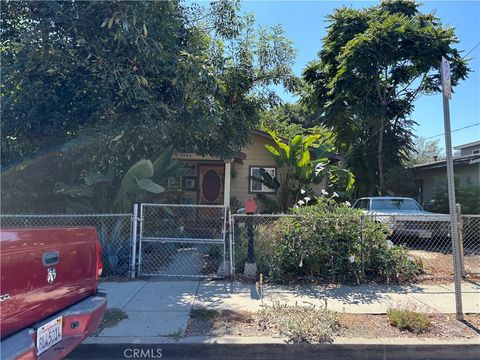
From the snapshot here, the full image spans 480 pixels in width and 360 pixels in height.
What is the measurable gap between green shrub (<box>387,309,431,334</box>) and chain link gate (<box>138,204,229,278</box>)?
328cm

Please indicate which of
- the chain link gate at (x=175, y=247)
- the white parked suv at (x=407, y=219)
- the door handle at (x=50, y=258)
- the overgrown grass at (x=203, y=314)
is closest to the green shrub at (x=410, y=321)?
the overgrown grass at (x=203, y=314)

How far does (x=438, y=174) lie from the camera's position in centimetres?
2156

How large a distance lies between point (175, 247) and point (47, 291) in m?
6.76

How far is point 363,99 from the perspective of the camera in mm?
19188

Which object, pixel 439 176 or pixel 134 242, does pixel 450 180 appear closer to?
pixel 134 242

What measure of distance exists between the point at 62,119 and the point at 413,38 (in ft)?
50.1

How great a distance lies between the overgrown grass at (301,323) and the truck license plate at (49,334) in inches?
99.6

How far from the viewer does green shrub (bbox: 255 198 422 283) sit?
743 cm

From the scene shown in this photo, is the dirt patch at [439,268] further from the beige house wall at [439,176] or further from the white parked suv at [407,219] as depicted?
the beige house wall at [439,176]

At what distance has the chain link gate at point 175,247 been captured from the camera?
775cm

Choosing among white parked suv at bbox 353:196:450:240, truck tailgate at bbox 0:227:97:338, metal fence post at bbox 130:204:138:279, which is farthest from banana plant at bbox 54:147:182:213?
white parked suv at bbox 353:196:450:240

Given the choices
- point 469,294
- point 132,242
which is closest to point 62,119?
point 132,242

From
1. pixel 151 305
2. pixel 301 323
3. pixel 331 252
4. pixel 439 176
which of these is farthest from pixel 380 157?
pixel 301 323

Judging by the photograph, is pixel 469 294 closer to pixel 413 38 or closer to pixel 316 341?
pixel 316 341
